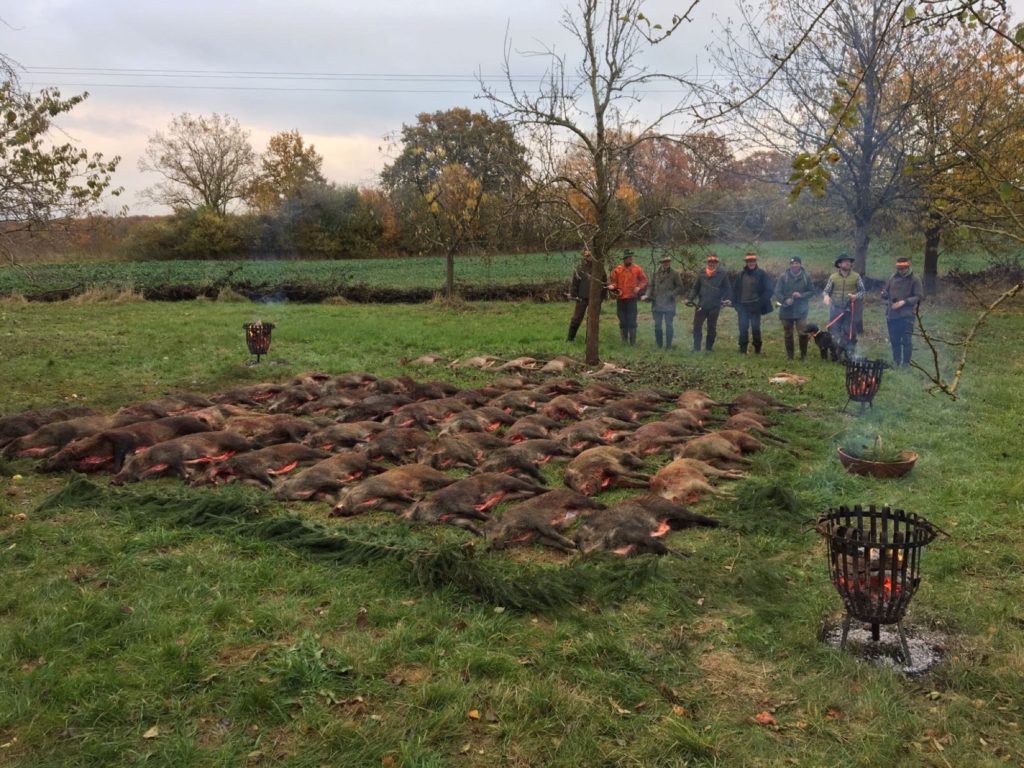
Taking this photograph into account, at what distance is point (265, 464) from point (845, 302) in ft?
34.1

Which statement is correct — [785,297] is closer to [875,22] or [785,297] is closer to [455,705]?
[875,22]

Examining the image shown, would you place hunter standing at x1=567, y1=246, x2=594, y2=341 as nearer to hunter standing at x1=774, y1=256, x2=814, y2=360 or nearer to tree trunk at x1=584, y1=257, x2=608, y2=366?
tree trunk at x1=584, y1=257, x2=608, y2=366

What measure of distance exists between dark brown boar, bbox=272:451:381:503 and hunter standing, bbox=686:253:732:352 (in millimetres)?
9283

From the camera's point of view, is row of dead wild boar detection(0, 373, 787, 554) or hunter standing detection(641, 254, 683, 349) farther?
hunter standing detection(641, 254, 683, 349)

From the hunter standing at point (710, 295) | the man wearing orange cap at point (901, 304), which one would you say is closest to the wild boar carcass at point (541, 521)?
the man wearing orange cap at point (901, 304)

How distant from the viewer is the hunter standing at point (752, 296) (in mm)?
14039

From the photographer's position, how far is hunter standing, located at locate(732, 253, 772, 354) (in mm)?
14039

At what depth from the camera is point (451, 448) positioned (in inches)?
290

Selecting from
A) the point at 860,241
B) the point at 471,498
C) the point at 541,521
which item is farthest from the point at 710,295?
the point at 541,521

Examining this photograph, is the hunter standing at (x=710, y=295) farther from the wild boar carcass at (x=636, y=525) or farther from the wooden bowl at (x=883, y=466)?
the wild boar carcass at (x=636, y=525)

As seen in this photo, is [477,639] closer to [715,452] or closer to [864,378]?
[715,452]

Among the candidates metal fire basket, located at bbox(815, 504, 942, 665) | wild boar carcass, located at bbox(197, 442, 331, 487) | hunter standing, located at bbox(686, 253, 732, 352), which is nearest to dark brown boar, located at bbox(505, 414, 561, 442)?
wild boar carcass, located at bbox(197, 442, 331, 487)

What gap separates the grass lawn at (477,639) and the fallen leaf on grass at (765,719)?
0.16 feet

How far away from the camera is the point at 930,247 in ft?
70.6
